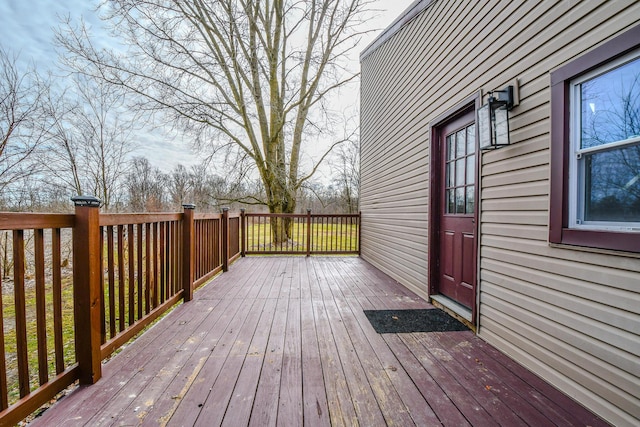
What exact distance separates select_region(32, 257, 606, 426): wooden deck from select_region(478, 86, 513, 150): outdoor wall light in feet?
5.00

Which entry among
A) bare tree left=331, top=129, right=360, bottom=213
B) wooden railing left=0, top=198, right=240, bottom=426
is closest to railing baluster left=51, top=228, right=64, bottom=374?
wooden railing left=0, top=198, right=240, bottom=426

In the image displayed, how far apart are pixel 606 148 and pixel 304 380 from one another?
2.03 metres

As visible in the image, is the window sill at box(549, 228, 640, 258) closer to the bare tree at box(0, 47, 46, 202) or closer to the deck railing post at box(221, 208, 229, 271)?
the deck railing post at box(221, 208, 229, 271)

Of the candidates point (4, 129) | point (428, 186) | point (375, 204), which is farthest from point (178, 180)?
point (428, 186)

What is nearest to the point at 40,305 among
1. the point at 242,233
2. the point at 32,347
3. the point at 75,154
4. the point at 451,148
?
the point at 32,347

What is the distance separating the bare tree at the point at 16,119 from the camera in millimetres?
3916

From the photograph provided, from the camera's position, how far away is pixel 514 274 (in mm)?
1949

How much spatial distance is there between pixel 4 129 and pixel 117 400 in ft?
15.5

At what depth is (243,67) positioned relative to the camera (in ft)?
25.2

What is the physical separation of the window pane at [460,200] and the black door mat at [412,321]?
1.03 meters

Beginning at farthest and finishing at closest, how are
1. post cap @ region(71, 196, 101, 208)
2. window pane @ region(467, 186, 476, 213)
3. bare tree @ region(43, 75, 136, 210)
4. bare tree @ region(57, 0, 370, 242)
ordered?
bare tree @ region(57, 0, 370, 242), bare tree @ region(43, 75, 136, 210), window pane @ region(467, 186, 476, 213), post cap @ region(71, 196, 101, 208)

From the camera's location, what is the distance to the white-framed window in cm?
132

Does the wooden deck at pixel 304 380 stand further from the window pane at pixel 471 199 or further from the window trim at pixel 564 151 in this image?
the window pane at pixel 471 199

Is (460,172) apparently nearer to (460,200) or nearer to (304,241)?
(460,200)
